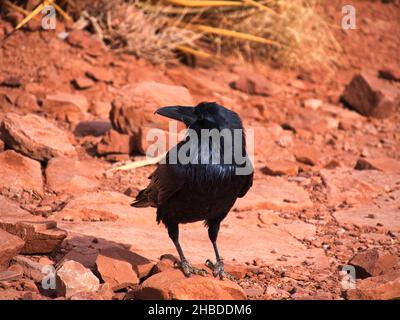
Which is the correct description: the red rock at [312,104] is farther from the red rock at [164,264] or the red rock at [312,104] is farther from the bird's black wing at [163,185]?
the red rock at [164,264]

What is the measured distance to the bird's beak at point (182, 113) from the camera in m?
4.16

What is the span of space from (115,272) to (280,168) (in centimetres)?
299

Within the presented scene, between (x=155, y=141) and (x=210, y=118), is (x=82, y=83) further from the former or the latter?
(x=210, y=118)

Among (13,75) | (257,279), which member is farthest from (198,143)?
(13,75)

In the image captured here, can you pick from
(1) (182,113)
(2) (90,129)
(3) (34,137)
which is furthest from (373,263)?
(2) (90,129)

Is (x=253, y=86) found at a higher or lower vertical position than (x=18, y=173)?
higher

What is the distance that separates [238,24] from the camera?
375 inches

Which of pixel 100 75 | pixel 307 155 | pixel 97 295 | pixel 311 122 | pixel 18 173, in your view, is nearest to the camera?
pixel 97 295

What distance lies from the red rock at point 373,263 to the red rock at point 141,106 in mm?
2636

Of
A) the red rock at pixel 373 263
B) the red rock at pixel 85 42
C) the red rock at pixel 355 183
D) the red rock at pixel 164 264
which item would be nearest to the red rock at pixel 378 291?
the red rock at pixel 373 263

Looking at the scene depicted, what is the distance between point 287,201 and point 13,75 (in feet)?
11.7

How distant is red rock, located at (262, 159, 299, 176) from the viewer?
22.4ft

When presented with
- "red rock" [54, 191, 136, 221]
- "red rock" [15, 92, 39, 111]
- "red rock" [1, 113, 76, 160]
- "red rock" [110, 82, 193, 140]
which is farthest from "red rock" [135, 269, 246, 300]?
"red rock" [15, 92, 39, 111]

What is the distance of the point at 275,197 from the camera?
20.4 feet
